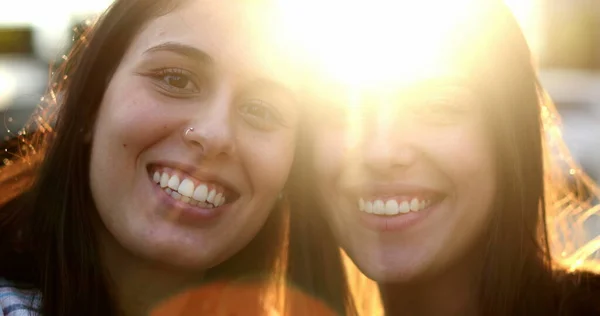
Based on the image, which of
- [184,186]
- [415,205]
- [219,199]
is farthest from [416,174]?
[184,186]

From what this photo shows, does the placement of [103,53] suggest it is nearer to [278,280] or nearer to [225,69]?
[225,69]

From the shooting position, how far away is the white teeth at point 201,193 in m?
2.25

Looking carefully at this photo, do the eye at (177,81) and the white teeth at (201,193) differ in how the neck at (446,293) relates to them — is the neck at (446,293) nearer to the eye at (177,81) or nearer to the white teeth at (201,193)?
the white teeth at (201,193)

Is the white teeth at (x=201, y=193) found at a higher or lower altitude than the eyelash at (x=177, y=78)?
lower

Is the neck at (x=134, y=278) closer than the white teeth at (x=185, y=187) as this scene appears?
No

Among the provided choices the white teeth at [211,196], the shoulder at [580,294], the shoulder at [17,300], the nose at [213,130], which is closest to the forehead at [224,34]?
the nose at [213,130]

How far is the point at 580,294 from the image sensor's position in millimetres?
2328

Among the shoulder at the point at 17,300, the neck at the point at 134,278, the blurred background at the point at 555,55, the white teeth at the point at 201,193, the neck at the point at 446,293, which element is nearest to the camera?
the shoulder at the point at 17,300

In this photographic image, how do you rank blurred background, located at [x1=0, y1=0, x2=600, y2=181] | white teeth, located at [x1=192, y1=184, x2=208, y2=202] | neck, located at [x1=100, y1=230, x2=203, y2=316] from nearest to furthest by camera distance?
white teeth, located at [x1=192, y1=184, x2=208, y2=202], neck, located at [x1=100, y1=230, x2=203, y2=316], blurred background, located at [x1=0, y1=0, x2=600, y2=181]

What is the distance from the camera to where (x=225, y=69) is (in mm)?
2254

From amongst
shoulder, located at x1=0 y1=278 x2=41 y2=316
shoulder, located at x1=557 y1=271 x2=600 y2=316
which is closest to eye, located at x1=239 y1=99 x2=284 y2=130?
shoulder, located at x1=0 y1=278 x2=41 y2=316

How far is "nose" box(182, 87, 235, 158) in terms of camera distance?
86.7 inches

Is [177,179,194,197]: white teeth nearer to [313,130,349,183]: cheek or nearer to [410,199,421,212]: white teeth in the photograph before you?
[313,130,349,183]: cheek

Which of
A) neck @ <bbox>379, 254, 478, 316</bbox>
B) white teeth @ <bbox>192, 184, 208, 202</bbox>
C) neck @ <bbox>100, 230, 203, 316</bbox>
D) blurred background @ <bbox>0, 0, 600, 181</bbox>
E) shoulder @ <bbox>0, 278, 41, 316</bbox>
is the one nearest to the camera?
shoulder @ <bbox>0, 278, 41, 316</bbox>
